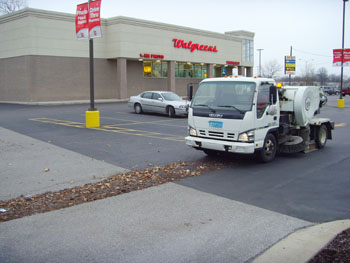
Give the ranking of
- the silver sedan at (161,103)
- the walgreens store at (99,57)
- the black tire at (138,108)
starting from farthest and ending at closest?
the walgreens store at (99,57) → the black tire at (138,108) → the silver sedan at (161,103)

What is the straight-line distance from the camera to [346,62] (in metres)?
32.6

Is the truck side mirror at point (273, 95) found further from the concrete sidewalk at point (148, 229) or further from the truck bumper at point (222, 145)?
the concrete sidewalk at point (148, 229)

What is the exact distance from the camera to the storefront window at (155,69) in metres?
42.0

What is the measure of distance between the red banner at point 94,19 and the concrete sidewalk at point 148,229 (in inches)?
395

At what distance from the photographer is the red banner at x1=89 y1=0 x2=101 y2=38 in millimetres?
16250

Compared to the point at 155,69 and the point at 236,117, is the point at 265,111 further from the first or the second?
the point at 155,69

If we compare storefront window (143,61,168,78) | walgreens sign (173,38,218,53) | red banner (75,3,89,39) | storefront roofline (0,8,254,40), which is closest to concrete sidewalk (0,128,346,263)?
red banner (75,3,89,39)

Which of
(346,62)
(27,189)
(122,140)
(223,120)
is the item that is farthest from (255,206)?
(346,62)

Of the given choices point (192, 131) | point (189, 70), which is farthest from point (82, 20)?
point (189, 70)

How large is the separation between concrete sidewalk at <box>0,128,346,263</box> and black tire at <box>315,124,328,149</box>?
20.3ft

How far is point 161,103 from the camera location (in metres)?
22.7

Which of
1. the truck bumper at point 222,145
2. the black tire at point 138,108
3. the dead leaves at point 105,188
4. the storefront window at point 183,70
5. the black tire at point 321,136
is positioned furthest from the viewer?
the storefront window at point 183,70

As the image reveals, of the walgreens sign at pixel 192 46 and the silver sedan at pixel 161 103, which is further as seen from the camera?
the walgreens sign at pixel 192 46

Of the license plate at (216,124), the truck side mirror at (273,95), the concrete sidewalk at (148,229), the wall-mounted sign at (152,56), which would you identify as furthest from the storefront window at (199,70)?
the concrete sidewalk at (148,229)
